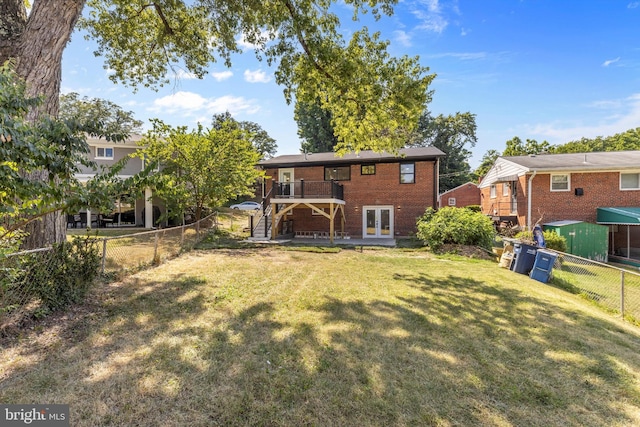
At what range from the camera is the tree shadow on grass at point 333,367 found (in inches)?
107

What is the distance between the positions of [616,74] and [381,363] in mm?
20221

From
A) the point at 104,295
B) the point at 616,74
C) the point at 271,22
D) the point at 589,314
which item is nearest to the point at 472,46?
the point at 271,22

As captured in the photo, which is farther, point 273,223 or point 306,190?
point 306,190

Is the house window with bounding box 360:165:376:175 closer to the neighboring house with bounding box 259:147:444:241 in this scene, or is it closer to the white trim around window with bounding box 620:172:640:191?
the neighboring house with bounding box 259:147:444:241

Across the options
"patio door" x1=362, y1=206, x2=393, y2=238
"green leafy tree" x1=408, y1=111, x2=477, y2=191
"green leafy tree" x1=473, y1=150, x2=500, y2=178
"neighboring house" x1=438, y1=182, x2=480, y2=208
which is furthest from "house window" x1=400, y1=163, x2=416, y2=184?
"green leafy tree" x1=473, y1=150, x2=500, y2=178

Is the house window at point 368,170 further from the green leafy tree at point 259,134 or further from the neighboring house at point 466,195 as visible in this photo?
the green leafy tree at point 259,134

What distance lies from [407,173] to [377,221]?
3.48 m

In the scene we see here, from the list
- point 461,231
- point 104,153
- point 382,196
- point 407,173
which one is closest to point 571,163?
point 407,173

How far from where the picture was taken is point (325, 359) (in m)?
3.69

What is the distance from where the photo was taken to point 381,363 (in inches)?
143

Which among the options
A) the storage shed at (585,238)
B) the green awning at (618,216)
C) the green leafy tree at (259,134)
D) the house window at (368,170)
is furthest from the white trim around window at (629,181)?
the green leafy tree at (259,134)

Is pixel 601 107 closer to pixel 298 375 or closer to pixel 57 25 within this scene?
pixel 298 375

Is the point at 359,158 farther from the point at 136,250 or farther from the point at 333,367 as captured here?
the point at 333,367

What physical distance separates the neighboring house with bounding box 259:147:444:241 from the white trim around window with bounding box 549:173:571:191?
19.2ft
